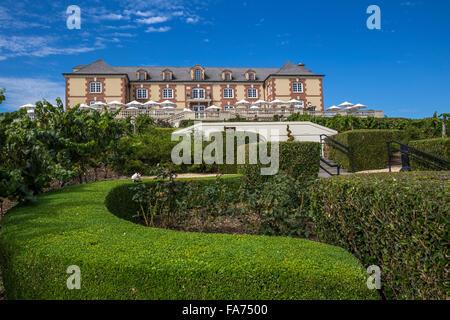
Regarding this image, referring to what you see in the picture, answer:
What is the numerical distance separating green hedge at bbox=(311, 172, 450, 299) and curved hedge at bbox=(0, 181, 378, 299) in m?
0.36

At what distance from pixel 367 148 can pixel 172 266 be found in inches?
506

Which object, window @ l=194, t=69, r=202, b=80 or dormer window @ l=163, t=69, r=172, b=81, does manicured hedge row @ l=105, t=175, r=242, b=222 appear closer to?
dormer window @ l=163, t=69, r=172, b=81

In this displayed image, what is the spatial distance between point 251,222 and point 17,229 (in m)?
3.31

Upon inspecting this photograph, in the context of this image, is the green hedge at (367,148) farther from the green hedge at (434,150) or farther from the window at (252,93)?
the window at (252,93)

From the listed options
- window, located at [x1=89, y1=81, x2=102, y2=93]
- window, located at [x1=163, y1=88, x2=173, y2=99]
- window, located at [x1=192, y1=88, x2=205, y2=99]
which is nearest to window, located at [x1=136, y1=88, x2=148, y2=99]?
window, located at [x1=163, y1=88, x2=173, y2=99]

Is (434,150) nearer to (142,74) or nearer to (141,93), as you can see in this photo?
(141,93)

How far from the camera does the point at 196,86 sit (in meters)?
43.5

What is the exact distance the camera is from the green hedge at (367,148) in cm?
1296

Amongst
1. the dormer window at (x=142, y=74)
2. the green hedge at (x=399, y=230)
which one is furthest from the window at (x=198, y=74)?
the green hedge at (x=399, y=230)

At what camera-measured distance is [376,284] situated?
2.52 meters

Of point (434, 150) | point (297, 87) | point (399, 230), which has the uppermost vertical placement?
point (297, 87)

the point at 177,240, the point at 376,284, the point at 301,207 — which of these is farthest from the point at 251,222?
the point at 376,284

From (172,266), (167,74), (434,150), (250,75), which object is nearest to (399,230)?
(172,266)
